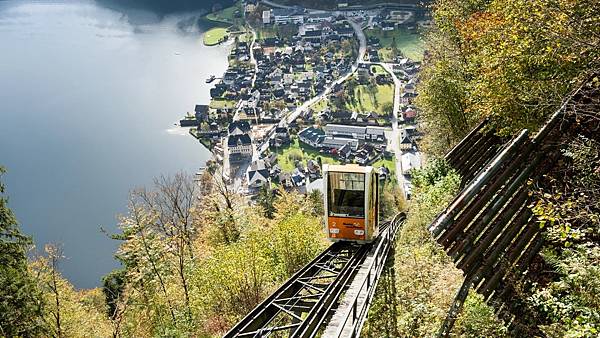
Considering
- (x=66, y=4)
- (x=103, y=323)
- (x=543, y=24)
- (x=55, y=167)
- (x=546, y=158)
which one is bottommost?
(x=103, y=323)

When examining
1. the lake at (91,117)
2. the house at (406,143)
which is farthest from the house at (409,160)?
the lake at (91,117)

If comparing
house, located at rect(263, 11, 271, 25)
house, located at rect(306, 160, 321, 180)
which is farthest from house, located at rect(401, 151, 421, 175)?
house, located at rect(263, 11, 271, 25)

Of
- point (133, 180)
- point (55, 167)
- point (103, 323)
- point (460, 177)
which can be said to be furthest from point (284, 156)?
point (460, 177)

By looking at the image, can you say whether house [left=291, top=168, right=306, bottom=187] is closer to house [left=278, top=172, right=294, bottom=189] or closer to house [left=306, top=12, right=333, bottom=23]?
house [left=278, top=172, right=294, bottom=189]

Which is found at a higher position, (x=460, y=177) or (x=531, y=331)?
(x=460, y=177)

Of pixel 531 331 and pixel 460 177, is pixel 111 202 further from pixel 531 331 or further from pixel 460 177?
pixel 531 331

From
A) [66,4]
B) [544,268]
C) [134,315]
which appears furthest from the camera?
[66,4]

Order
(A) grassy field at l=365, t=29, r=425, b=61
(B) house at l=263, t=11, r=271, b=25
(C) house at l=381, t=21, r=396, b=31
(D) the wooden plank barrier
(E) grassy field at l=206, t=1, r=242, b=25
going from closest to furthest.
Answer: (D) the wooden plank barrier
(A) grassy field at l=365, t=29, r=425, b=61
(C) house at l=381, t=21, r=396, b=31
(B) house at l=263, t=11, r=271, b=25
(E) grassy field at l=206, t=1, r=242, b=25
